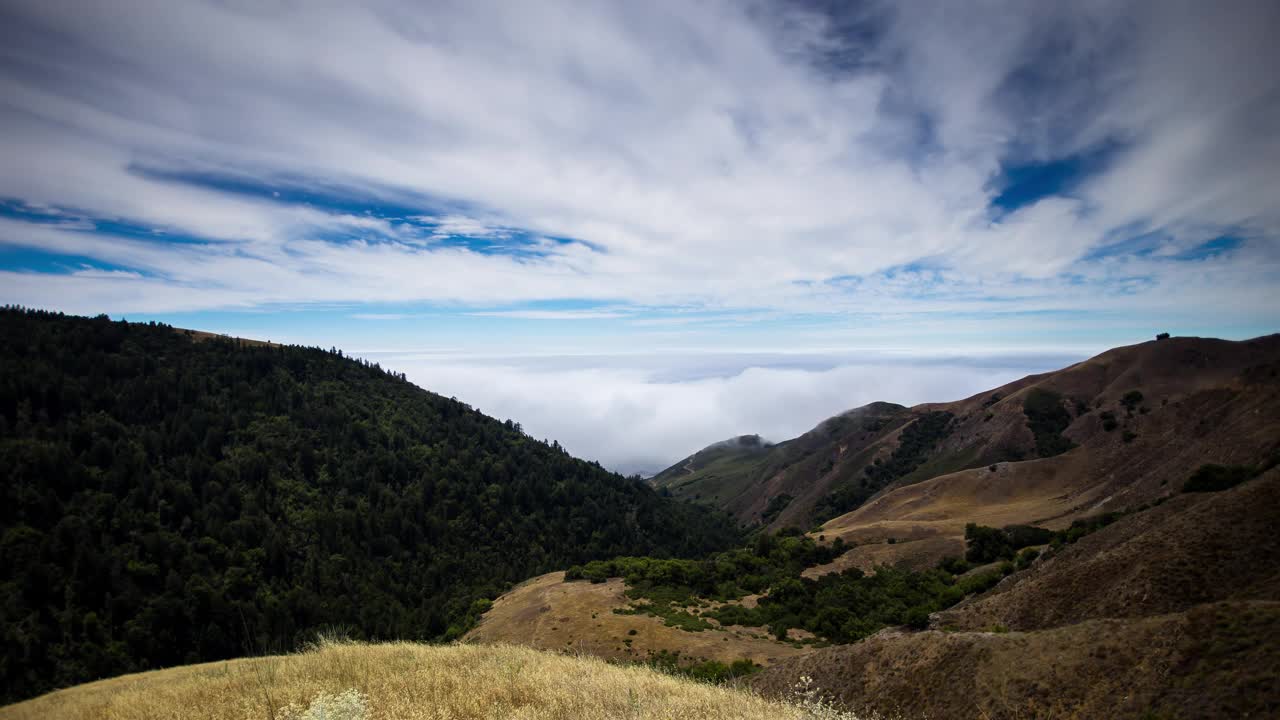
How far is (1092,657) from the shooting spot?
928 centimetres

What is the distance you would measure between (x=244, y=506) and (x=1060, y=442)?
141085mm

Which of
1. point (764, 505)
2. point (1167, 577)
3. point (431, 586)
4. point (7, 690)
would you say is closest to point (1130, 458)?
point (1167, 577)

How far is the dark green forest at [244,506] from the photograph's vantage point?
73125 mm

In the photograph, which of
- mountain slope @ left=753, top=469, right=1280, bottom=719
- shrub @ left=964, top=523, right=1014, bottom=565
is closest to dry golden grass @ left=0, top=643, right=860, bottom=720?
mountain slope @ left=753, top=469, right=1280, bottom=719

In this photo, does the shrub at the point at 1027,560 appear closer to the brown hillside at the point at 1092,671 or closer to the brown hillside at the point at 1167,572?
the brown hillside at the point at 1167,572

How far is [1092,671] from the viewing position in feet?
29.5

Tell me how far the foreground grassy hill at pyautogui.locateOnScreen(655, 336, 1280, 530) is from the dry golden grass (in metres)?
36.4

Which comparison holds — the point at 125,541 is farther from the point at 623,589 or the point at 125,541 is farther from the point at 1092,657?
the point at 1092,657

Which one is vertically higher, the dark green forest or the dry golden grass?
the dry golden grass

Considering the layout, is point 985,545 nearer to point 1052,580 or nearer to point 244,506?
point 1052,580

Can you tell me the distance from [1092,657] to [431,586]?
9813 cm

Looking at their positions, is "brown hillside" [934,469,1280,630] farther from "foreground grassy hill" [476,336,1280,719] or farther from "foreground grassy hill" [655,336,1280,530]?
"foreground grassy hill" [655,336,1280,530]

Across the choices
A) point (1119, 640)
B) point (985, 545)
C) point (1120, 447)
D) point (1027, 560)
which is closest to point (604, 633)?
point (1027, 560)

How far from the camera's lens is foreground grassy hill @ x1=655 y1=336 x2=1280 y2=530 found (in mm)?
36875
